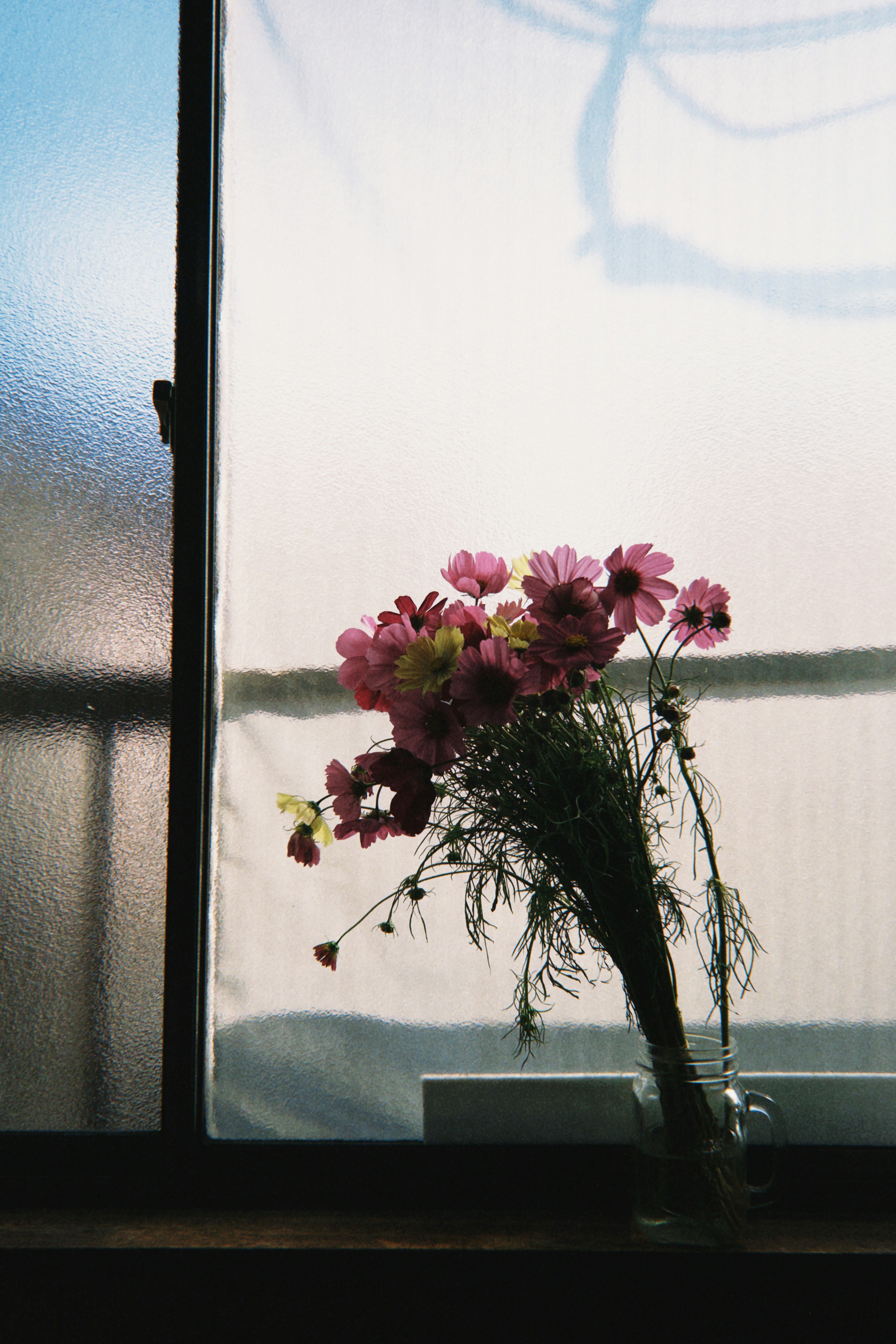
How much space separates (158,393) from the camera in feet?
3.77

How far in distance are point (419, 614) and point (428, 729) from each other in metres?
0.12

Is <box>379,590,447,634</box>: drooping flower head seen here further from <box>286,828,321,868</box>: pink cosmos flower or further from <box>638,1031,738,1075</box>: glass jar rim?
<box>638,1031,738,1075</box>: glass jar rim

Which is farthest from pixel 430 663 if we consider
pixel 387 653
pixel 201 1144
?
pixel 201 1144

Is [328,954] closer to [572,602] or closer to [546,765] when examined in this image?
[546,765]

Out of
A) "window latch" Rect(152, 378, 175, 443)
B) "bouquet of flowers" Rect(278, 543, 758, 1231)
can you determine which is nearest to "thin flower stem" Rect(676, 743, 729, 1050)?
"bouquet of flowers" Rect(278, 543, 758, 1231)

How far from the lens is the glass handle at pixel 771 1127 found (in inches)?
36.3

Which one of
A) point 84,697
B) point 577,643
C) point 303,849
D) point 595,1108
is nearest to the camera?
point 577,643

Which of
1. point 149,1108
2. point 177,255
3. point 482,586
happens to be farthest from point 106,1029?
point 177,255

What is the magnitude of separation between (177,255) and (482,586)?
66 cm

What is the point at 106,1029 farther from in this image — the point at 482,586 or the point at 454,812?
the point at 482,586

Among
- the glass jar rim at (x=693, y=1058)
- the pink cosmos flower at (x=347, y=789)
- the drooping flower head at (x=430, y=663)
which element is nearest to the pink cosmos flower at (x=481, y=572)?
the drooping flower head at (x=430, y=663)

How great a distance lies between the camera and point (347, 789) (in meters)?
0.85

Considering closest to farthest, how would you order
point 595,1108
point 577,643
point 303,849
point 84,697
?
point 577,643
point 303,849
point 595,1108
point 84,697

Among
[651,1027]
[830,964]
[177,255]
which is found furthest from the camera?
[177,255]
